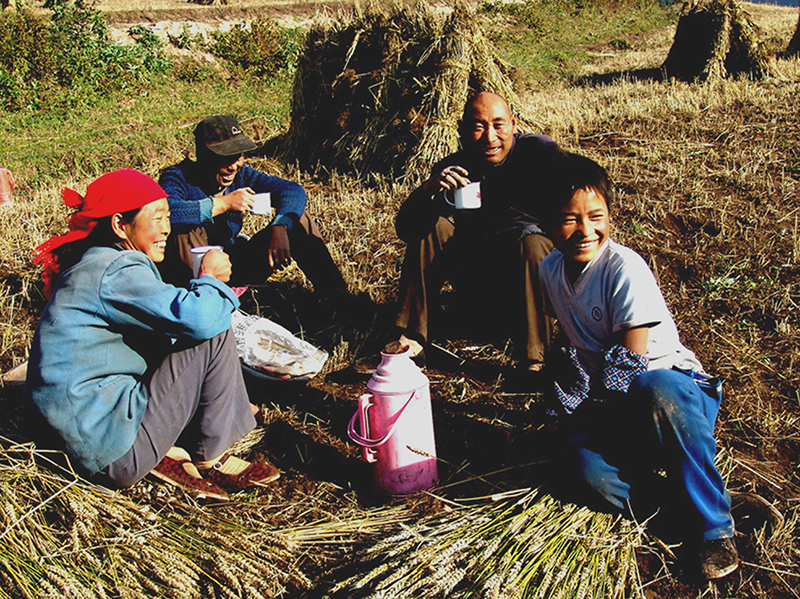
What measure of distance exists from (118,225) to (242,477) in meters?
1.22

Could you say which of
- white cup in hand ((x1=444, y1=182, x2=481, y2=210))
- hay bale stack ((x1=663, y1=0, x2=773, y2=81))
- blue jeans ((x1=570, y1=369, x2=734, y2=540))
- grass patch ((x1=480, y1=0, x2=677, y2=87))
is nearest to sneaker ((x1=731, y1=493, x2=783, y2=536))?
blue jeans ((x1=570, y1=369, x2=734, y2=540))

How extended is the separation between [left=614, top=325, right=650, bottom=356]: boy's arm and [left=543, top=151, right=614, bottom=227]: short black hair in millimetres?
520

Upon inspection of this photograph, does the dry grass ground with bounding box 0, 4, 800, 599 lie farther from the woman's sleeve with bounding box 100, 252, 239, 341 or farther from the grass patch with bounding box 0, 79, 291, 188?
the grass patch with bounding box 0, 79, 291, 188

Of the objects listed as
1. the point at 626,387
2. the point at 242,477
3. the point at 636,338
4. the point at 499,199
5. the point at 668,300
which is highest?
the point at 499,199

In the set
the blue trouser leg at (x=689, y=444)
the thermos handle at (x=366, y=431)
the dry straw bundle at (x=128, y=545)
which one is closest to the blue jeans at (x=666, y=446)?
the blue trouser leg at (x=689, y=444)

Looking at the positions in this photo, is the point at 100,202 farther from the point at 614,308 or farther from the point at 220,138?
the point at 614,308

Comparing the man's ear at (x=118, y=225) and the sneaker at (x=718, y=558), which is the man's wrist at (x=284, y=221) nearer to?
the man's ear at (x=118, y=225)

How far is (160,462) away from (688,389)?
2.14 meters

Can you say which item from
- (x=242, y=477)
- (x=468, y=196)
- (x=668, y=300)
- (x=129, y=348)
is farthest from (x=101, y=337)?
(x=668, y=300)

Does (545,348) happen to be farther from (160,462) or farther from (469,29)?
(469,29)

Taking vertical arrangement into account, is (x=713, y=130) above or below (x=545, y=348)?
above

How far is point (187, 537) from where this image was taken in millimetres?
2449

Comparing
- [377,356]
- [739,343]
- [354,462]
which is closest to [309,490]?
[354,462]

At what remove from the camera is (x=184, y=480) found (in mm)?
2811
